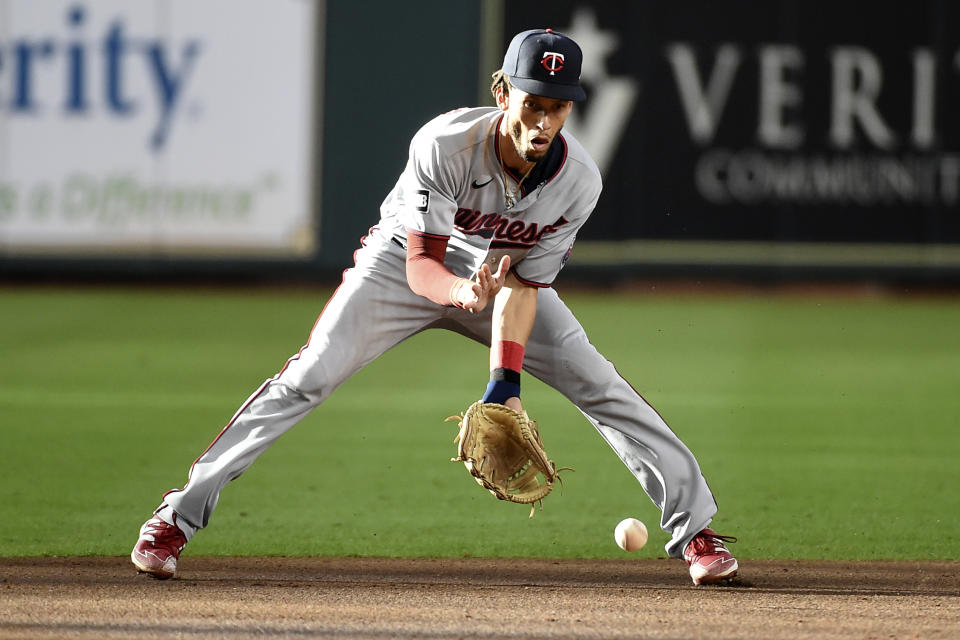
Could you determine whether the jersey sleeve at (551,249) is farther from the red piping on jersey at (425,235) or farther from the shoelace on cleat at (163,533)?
the shoelace on cleat at (163,533)

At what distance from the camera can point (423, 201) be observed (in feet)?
15.3

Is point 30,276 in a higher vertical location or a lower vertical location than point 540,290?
lower

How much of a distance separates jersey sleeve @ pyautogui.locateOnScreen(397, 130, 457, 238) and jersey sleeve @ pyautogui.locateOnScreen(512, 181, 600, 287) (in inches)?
12.2

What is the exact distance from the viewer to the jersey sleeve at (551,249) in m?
4.86

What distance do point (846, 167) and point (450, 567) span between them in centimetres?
1293

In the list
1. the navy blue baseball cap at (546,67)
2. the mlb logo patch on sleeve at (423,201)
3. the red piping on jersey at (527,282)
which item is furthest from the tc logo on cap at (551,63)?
the red piping on jersey at (527,282)

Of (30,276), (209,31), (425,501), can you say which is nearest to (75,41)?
(209,31)

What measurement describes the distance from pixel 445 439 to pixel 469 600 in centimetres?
337

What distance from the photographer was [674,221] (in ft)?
55.3

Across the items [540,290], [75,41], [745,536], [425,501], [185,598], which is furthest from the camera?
[75,41]

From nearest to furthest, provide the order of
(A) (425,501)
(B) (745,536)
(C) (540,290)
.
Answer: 1. (C) (540,290)
2. (B) (745,536)
3. (A) (425,501)

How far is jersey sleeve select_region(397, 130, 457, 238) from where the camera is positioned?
184 inches

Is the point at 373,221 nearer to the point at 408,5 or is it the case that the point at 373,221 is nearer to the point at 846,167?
the point at 408,5

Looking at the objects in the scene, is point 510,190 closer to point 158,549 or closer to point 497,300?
point 497,300
